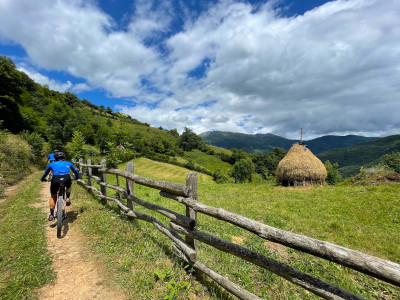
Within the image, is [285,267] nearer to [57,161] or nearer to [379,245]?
[379,245]

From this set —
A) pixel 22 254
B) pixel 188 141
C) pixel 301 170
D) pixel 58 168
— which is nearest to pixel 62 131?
pixel 58 168

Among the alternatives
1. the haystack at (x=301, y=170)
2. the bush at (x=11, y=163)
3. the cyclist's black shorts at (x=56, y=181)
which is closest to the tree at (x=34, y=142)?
the bush at (x=11, y=163)

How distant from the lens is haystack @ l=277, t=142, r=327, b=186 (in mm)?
19172

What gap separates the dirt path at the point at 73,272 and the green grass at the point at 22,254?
6.7 inches

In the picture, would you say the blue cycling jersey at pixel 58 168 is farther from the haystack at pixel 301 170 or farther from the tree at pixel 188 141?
the tree at pixel 188 141

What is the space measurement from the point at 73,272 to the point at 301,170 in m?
21.1

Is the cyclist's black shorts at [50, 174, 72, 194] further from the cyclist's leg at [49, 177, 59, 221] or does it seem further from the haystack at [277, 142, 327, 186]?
the haystack at [277, 142, 327, 186]

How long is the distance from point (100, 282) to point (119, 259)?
1.96ft

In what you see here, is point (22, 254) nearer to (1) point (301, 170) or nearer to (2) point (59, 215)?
(2) point (59, 215)

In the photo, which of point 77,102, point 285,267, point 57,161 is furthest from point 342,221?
point 77,102

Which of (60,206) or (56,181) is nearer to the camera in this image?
(60,206)

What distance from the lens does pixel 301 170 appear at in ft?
63.1

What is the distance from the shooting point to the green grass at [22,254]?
3.05 meters

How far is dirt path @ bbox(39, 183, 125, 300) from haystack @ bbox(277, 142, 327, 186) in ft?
66.9
